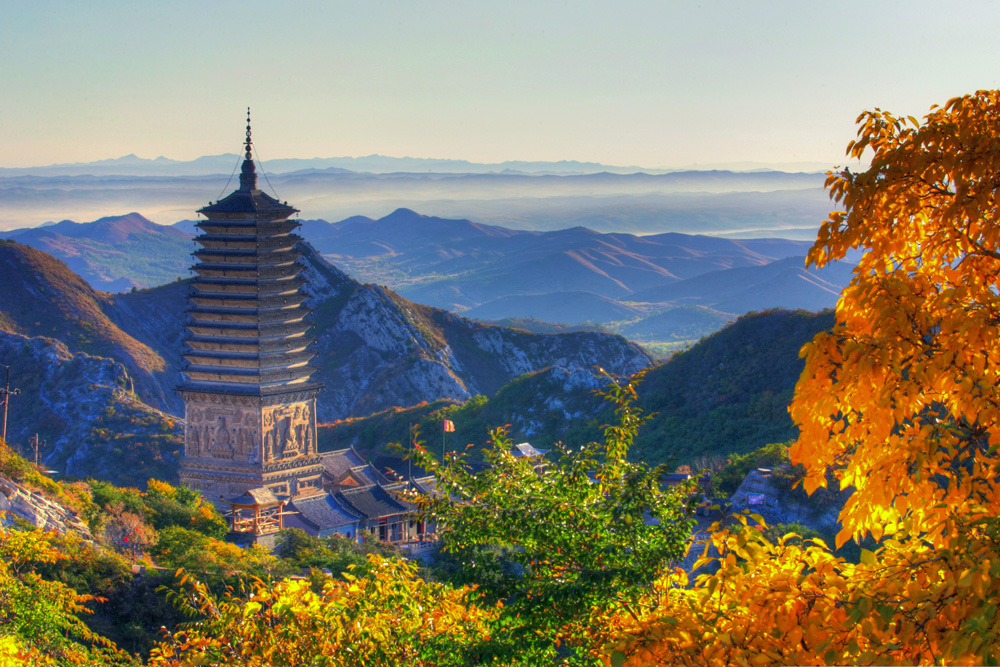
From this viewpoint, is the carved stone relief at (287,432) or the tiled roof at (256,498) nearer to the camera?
the tiled roof at (256,498)

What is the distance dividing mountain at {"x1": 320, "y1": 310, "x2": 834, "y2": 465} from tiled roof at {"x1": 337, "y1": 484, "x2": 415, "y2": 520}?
8.27 metres

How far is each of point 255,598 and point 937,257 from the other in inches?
275

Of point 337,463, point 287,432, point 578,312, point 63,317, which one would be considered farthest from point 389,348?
point 578,312

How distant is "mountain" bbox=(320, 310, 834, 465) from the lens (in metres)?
38.4

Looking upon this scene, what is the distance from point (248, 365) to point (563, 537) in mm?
27376

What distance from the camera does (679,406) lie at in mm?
44219

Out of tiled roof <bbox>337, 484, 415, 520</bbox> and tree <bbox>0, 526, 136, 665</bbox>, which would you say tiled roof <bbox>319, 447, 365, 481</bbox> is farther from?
tree <bbox>0, 526, 136, 665</bbox>

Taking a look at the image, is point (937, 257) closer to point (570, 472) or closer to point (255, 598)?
point (570, 472)

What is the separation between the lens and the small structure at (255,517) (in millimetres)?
26031

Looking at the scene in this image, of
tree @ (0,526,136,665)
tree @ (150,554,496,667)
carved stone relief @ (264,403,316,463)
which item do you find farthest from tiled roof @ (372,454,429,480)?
tree @ (150,554,496,667)

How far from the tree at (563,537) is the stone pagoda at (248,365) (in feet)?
83.8

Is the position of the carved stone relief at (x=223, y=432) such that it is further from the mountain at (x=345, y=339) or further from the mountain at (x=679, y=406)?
the mountain at (x=345, y=339)

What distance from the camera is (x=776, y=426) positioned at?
122 ft

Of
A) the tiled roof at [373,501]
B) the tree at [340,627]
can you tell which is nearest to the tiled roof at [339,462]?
the tiled roof at [373,501]
